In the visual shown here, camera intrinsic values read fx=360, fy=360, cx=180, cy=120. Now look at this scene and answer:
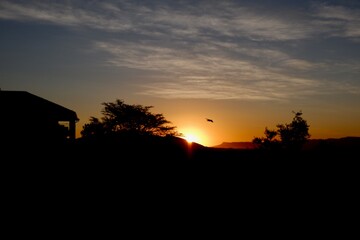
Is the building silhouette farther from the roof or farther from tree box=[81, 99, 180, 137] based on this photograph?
tree box=[81, 99, 180, 137]

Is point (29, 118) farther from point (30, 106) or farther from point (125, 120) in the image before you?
point (125, 120)

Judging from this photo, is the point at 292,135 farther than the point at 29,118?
Yes

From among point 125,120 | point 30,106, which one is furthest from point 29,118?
point 125,120

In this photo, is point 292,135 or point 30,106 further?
point 292,135

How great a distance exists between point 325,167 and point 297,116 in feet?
133

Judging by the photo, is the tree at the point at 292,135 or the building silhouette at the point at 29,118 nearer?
the building silhouette at the point at 29,118

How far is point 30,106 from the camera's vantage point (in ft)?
79.8

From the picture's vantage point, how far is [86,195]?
12711mm

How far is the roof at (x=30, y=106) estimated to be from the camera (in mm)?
23734

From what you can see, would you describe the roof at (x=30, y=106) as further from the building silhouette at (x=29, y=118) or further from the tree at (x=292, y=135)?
the tree at (x=292, y=135)

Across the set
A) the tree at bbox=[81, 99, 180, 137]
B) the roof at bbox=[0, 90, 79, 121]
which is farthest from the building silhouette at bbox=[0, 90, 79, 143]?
the tree at bbox=[81, 99, 180, 137]

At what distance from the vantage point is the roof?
2373cm

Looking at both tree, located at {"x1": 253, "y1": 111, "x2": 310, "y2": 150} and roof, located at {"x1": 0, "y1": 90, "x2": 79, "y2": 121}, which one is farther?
tree, located at {"x1": 253, "y1": 111, "x2": 310, "y2": 150}

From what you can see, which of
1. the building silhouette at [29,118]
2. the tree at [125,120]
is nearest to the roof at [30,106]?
the building silhouette at [29,118]
